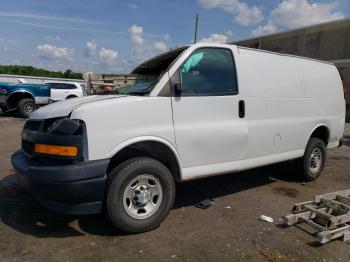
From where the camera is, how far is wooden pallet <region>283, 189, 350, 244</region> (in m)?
3.77

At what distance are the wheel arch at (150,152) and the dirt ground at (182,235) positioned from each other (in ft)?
2.27

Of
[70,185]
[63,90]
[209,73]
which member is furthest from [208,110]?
[63,90]

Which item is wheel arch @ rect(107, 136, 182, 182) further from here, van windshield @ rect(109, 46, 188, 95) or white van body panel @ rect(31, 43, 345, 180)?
van windshield @ rect(109, 46, 188, 95)

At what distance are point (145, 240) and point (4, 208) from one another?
192 centimetres

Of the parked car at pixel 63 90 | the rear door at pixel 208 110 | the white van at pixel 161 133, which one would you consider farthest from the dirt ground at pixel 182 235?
the parked car at pixel 63 90

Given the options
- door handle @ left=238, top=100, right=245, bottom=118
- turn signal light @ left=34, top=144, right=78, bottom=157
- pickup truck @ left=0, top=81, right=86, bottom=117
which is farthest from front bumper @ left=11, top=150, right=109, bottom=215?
pickup truck @ left=0, top=81, right=86, bottom=117

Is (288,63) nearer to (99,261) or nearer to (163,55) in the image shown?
(163,55)

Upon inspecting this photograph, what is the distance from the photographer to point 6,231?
12.2 feet

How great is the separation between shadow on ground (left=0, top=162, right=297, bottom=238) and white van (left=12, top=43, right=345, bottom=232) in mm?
479

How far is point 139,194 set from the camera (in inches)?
146

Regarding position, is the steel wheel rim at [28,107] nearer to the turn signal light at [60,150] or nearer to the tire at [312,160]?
the tire at [312,160]

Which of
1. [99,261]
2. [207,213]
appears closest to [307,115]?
[207,213]

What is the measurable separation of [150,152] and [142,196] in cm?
52

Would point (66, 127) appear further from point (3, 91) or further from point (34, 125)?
point (3, 91)
